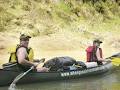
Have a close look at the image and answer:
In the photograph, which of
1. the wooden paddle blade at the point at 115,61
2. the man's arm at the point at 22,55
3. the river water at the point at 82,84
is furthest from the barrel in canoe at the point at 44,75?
the wooden paddle blade at the point at 115,61

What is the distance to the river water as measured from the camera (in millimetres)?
13151

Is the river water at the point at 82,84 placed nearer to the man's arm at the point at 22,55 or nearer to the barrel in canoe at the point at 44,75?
the barrel in canoe at the point at 44,75

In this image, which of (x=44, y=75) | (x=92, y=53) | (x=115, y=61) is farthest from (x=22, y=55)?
(x=115, y=61)

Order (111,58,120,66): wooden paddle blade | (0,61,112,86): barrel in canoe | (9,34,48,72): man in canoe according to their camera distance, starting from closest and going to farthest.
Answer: (9,34,48,72): man in canoe
(0,61,112,86): barrel in canoe
(111,58,120,66): wooden paddle blade

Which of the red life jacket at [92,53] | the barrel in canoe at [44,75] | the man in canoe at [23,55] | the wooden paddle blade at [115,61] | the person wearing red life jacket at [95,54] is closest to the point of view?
the man in canoe at [23,55]

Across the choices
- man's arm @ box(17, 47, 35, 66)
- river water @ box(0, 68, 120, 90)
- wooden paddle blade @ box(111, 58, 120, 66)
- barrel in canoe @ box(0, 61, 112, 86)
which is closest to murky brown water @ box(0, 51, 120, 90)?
river water @ box(0, 68, 120, 90)

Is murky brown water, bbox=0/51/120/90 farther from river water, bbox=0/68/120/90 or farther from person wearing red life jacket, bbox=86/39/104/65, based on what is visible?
person wearing red life jacket, bbox=86/39/104/65

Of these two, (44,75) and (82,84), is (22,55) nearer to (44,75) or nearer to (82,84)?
(44,75)

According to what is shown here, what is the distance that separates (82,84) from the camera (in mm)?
13938

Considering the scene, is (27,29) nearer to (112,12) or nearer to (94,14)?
(94,14)

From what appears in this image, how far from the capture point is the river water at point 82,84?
13151 millimetres

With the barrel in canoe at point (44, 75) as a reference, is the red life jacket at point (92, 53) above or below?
above

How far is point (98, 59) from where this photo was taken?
50.2ft

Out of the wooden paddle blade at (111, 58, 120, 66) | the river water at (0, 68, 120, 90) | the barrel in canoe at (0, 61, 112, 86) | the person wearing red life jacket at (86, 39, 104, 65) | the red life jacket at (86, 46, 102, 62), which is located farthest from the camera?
the wooden paddle blade at (111, 58, 120, 66)
